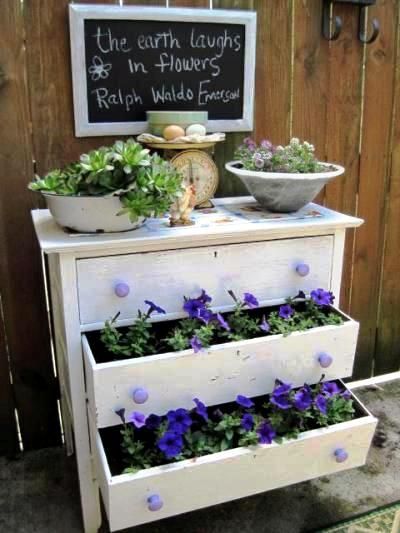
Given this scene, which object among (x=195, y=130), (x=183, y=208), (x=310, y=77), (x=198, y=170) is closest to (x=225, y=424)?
(x=183, y=208)

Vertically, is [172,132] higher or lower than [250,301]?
higher

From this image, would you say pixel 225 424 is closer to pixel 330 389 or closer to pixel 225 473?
pixel 225 473

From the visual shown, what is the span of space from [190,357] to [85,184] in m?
0.47

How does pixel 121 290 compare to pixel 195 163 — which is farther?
pixel 195 163

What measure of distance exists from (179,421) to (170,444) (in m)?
0.06

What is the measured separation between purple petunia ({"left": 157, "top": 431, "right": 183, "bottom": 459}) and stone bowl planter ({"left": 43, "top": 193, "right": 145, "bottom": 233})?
1.64 feet

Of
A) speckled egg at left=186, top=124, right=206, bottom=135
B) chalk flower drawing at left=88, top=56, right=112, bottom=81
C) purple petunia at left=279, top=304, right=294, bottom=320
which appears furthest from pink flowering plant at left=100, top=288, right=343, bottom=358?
chalk flower drawing at left=88, top=56, right=112, bottom=81

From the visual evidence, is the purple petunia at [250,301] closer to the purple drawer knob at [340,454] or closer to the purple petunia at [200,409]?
the purple petunia at [200,409]

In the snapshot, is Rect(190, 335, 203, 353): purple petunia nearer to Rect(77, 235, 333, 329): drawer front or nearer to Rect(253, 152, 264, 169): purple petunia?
Rect(77, 235, 333, 329): drawer front

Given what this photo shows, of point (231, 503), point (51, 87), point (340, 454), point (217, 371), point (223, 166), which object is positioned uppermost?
point (51, 87)

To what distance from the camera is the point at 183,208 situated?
4.62 ft

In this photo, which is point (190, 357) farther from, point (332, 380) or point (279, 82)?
point (279, 82)

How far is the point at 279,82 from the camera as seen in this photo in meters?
1.81

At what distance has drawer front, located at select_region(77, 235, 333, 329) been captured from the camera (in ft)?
4.34
